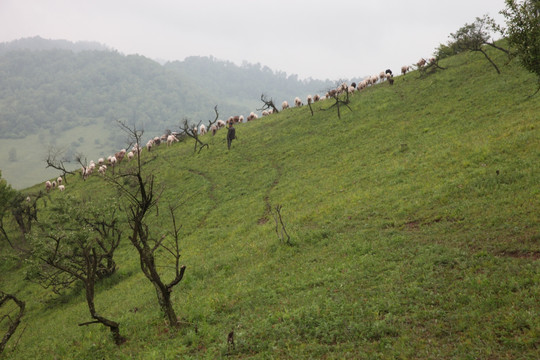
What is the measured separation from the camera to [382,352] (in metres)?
9.03

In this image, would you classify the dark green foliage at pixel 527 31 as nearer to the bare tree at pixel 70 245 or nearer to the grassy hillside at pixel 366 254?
the grassy hillside at pixel 366 254

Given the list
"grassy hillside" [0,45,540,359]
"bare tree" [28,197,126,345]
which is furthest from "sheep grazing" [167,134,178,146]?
"bare tree" [28,197,126,345]

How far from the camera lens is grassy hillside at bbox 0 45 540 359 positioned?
32.7 ft

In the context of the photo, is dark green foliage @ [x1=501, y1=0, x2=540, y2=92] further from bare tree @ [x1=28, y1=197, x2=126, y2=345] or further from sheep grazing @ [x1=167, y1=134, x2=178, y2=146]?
sheep grazing @ [x1=167, y1=134, x2=178, y2=146]

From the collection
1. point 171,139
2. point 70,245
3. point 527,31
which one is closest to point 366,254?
point 527,31

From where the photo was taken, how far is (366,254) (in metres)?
15.5

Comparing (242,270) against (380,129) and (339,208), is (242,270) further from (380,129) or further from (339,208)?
(380,129)

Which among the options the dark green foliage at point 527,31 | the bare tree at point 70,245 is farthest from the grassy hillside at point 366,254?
the dark green foliage at point 527,31

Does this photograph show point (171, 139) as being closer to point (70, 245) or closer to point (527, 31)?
point (70, 245)

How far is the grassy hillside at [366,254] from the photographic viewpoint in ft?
32.7

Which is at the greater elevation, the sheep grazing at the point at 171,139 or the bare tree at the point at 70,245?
the sheep grazing at the point at 171,139

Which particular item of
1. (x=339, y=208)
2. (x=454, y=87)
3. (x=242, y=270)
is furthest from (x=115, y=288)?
(x=454, y=87)

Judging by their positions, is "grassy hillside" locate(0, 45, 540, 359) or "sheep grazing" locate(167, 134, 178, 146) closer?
"grassy hillside" locate(0, 45, 540, 359)

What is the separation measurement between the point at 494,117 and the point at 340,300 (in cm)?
2335
